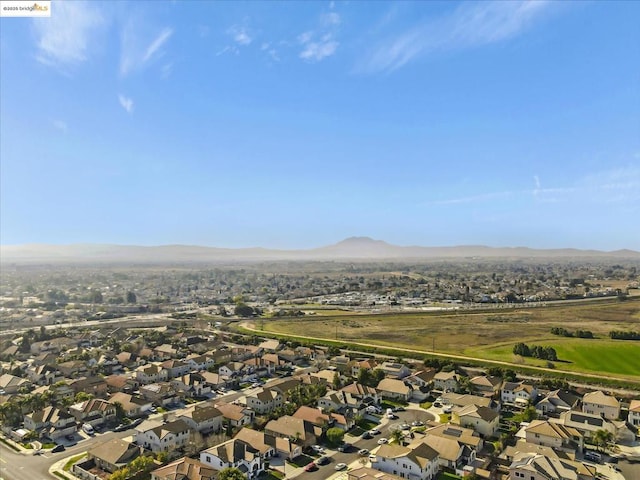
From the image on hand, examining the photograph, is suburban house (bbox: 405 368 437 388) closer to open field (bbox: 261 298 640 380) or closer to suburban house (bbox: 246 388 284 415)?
suburban house (bbox: 246 388 284 415)

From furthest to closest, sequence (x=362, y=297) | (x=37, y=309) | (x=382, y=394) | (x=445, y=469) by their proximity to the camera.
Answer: (x=362, y=297)
(x=37, y=309)
(x=382, y=394)
(x=445, y=469)

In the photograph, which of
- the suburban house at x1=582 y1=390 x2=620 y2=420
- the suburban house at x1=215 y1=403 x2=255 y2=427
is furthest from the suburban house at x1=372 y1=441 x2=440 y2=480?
the suburban house at x1=582 y1=390 x2=620 y2=420

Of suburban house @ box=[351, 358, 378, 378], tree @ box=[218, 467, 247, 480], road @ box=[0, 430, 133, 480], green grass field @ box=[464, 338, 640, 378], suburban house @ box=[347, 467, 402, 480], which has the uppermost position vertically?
tree @ box=[218, 467, 247, 480]

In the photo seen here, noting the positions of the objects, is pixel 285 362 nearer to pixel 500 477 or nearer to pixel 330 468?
pixel 330 468

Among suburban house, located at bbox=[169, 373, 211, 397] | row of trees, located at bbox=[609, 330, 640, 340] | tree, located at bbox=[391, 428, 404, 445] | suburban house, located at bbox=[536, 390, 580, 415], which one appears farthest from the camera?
row of trees, located at bbox=[609, 330, 640, 340]

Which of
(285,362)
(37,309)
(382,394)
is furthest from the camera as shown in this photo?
(37,309)

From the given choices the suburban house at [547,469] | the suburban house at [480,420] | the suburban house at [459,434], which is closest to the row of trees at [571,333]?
the suburban house at [480,420]

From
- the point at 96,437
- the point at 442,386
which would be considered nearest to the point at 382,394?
the point at 442,386
